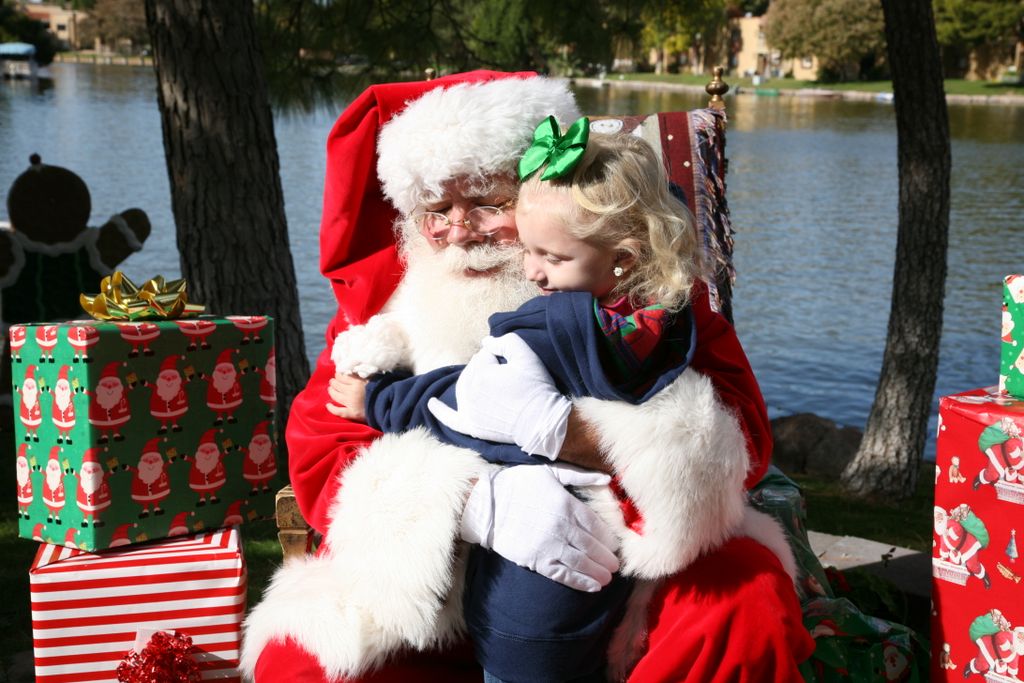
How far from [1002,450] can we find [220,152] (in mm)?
2811

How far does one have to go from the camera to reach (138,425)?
7.41 feet

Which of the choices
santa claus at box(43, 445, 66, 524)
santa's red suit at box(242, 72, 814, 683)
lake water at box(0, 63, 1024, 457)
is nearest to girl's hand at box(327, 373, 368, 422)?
santa's red suit at box(242, 72, 814, 683)

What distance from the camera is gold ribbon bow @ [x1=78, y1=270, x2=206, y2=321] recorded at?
2.29 meters

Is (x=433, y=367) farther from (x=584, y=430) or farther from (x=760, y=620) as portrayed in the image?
(x=760, y=620)

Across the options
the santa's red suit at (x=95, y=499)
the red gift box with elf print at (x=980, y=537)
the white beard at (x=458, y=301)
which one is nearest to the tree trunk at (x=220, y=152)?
the santa's red suit at (x=95, y=499)

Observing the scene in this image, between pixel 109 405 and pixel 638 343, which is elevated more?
pixel 638 343

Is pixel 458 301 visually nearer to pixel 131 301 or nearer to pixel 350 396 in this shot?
pixel 350 396

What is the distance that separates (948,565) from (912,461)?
281 cm

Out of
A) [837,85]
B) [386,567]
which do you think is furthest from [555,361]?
[837,85]

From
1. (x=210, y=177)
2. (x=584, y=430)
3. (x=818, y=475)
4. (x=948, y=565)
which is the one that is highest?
(x=210, y=177)

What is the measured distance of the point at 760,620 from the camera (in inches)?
70.4

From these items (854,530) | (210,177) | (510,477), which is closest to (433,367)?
(510,477)

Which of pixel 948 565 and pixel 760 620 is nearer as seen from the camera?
pixel 760 620

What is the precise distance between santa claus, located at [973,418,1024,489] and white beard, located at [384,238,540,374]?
924 millimetres
